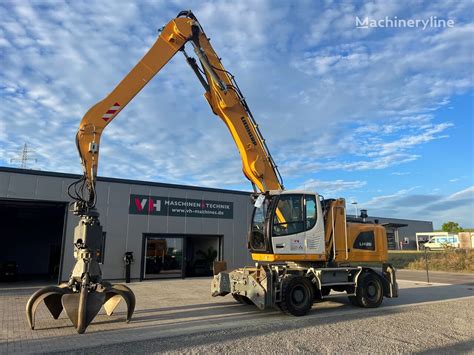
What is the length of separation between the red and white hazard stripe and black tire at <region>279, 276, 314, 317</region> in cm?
574

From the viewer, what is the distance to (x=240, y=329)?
310 inches

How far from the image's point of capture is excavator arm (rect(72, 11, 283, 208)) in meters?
8.57

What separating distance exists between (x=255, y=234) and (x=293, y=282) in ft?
5.23

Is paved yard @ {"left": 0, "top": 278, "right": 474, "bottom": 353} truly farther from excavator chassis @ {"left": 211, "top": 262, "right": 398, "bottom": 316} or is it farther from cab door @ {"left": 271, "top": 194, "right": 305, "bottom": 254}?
cab door @ {"left": 271, "top": 194, "right": 305, "bottom": 254}

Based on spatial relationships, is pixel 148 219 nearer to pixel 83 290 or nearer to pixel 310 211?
pixel 310 211

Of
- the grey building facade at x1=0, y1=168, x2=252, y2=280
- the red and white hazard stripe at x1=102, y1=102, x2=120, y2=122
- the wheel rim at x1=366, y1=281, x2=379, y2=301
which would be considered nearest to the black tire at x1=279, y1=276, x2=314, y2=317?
the wheel rim at x1=366, y1=281, x2=379, y2=301

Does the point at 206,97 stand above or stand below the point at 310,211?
above

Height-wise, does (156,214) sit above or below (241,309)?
above

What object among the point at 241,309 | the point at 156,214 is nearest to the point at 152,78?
A: the point at 241,309

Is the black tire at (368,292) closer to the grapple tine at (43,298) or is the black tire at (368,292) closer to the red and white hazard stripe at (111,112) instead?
the grapple tine at (43,298)

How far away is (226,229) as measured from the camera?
20.2 m

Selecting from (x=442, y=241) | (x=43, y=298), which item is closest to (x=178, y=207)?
(x=43, y=298)

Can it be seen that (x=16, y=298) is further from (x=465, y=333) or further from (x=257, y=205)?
(x=465, y=333)

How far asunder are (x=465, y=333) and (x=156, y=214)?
13546mm
